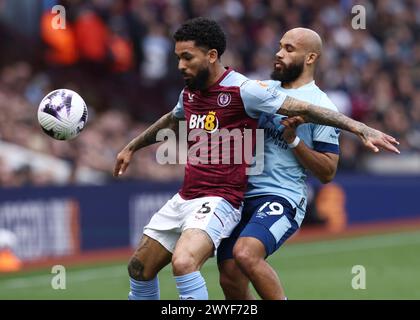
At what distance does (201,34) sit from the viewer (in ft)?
27.2

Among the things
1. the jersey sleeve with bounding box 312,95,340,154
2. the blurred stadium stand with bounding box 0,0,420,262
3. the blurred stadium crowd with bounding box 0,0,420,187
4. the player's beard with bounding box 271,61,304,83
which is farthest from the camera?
the blurred stadium crowd with bounding box 0,0,420,187

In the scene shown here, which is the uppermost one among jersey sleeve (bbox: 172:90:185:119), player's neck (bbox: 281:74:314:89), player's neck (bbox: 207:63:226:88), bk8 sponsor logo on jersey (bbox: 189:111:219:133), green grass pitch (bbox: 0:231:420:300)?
player's neck (bbox: 207:63:226:88)

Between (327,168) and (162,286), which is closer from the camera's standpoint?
(327,168)

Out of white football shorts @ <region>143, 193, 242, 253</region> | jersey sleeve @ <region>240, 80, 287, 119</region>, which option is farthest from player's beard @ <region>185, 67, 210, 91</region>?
white football shorts @ <region>143, 193, 242, 253</region>

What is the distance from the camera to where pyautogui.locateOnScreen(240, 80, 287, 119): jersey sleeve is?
8219 millimetres

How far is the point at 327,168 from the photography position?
8422mm

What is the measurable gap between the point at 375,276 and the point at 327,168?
5752 millimetres

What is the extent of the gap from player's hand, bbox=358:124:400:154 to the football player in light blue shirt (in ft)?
1.92

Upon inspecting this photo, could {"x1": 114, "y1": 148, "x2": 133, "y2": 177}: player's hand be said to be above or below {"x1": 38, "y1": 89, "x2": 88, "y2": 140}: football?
below

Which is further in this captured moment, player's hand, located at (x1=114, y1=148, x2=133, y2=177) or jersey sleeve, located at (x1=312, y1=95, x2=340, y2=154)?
player's hand, located at (x1=114, y1=148, x2=133, y2=177)

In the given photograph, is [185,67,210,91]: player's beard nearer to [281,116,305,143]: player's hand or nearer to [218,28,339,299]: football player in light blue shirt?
[218,28,339,299]: football player in light blue shirt

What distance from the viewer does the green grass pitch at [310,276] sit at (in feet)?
40.2
